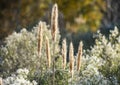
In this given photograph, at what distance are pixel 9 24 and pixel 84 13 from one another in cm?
600

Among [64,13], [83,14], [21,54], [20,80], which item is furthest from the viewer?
[64,13]

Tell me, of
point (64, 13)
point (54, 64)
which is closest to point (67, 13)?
point (64, 13)

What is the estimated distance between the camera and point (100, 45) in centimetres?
891

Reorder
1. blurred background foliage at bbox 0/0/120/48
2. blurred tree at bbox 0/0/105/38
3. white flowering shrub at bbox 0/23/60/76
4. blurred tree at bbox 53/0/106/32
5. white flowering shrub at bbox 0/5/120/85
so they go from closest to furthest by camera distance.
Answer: white flowering shrub at bbox 0/5/120/85
white flowering shrub at bbox 0/23/60/76
blurred background foliage at bbox 0/0/120/48
blurred tree at bbox 53/0/106/32
blurred tree at bbox 0/0/105/38

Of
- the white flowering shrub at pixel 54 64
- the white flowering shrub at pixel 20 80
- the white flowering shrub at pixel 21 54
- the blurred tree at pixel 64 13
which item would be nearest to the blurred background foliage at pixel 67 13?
the blurred tree at pixel 64 13

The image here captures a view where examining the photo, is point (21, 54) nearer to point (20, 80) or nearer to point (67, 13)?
point (20, 80)

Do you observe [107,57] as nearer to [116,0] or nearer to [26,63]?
[26,63]

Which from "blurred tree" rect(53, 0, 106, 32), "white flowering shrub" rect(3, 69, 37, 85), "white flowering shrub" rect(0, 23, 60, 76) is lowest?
"white flowering shrub" rect(3, 69, 37, 85)

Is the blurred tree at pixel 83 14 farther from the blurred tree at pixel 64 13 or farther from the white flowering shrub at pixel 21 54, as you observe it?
the white flowering shrub at pixel 21 54

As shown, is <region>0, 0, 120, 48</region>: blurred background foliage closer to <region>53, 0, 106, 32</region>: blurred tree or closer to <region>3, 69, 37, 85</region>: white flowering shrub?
<region>53, 0, 106, 32</region>: blurred tree

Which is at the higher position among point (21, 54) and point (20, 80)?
point (21, 54)

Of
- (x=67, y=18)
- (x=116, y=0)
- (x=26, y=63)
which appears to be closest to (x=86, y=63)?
(x=26, y=63)

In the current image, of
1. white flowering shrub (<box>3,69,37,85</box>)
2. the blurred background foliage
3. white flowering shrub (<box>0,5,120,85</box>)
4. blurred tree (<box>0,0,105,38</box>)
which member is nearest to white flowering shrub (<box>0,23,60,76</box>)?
white flowering shrub (<box>0,5,120,85</box>)

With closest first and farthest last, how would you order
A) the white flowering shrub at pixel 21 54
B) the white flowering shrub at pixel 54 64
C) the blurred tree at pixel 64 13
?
1. the white flowering shrub at pixel 54 64
2. the white flowering shrub at pixel 21 54
3. the blurred tree at pixel 64 13
